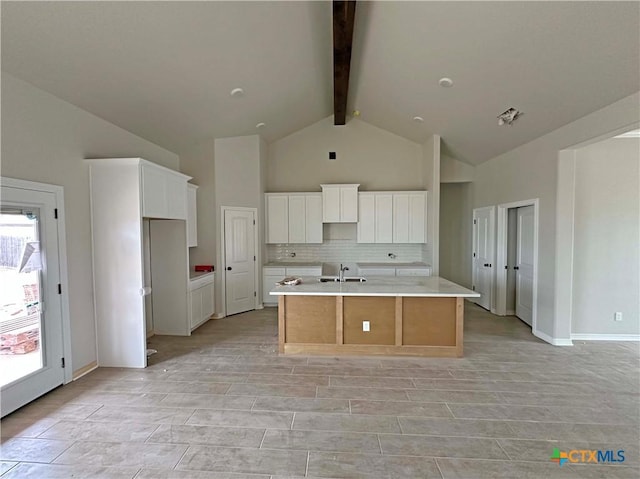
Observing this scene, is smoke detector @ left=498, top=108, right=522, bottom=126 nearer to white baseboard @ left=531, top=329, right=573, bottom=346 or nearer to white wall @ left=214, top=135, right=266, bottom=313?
white baseboard @ left=531, top=329, right=573, bottom=346

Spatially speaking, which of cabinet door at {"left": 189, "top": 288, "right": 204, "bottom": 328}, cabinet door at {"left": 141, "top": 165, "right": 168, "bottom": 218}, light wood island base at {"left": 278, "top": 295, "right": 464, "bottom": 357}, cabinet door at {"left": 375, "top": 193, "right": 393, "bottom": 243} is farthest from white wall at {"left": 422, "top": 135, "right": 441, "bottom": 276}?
cabinet door at {"left": 141, "top": 165, "right": 168, "bottom": 218}

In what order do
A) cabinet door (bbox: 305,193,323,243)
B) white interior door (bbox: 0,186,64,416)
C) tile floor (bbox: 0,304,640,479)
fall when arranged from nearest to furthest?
tile floor (bbox: 0,304,640,479)
white interior door (bbox: 0,186,64,416)
cabinet door (bbox: 305,193,323,243)

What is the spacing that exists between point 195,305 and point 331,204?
3123 mm

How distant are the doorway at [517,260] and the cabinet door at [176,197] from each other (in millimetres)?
Answer: 5072

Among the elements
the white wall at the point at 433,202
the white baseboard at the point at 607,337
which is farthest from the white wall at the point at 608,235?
the white wall at the point at 433,202

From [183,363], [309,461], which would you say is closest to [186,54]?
[183,363]

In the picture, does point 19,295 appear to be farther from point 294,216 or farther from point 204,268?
point 294,216

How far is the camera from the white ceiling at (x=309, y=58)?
2.42 meters

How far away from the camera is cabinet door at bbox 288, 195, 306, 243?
6.17 meters

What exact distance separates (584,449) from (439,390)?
106cm

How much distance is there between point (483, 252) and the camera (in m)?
5.83

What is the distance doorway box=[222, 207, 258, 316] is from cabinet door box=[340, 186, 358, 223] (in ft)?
5.73

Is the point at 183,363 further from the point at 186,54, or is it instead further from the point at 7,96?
the point at 186,54

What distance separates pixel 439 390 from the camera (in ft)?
9.52
